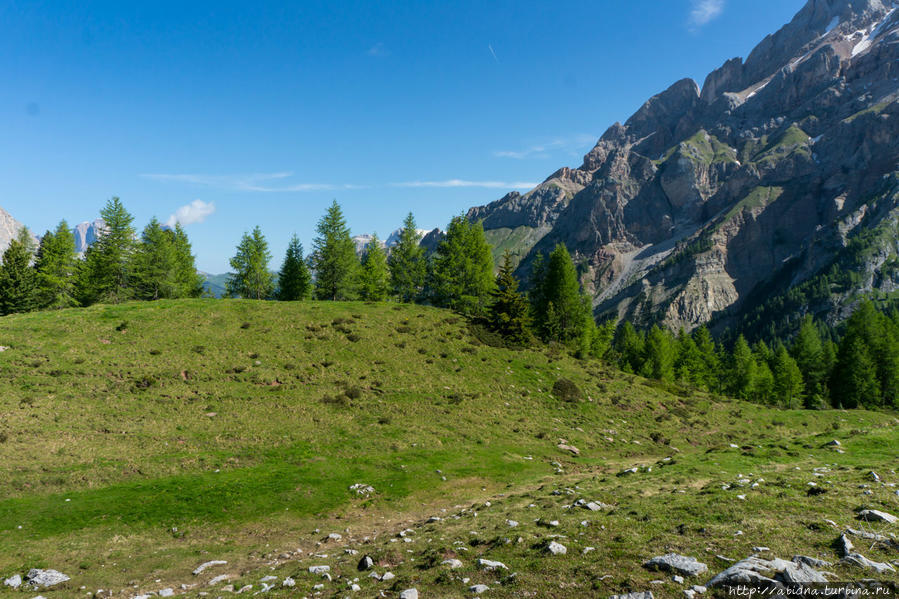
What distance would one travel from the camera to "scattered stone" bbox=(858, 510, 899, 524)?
10359mm

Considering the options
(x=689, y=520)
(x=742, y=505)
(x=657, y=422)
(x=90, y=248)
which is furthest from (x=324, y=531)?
(x=90, y=248)

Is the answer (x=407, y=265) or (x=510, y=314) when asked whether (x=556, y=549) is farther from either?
(x=407, y=265)

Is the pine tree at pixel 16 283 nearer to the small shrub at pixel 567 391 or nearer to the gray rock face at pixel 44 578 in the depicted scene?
the gray rock face at pixel 44 578

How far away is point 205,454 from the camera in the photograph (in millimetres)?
24656

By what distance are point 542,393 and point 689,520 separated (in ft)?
94.6

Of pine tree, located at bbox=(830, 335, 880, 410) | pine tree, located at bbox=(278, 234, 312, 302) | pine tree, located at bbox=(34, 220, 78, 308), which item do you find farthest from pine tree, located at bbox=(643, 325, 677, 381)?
pine tree, located at bbox=(34, 220, 78, 308)

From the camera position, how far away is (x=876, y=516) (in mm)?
10594

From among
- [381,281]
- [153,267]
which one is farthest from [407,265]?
[153,267]

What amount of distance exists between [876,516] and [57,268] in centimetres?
9073

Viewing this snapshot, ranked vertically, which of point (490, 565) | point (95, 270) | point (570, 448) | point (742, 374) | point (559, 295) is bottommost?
point (742, 374)

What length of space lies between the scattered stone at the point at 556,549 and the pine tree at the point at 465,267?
50207 mm

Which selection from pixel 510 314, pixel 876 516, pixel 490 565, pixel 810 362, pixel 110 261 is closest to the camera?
pixel 490 565

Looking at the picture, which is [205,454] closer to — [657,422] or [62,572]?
[62,572]

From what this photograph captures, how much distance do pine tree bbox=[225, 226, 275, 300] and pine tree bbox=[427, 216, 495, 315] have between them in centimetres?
3106
